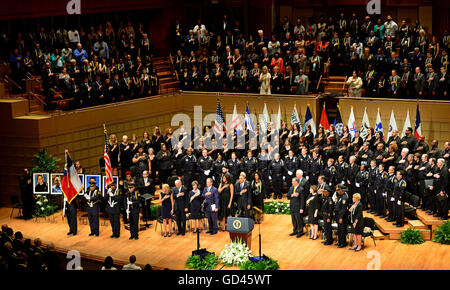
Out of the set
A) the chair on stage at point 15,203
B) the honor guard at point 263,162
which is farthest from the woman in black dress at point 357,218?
the chair on stage at point 15,203

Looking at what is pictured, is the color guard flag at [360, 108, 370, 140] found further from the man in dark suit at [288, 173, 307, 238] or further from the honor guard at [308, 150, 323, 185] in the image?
the man in dark suit at [288, 173, 307, 238]

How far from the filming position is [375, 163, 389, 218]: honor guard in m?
19.7

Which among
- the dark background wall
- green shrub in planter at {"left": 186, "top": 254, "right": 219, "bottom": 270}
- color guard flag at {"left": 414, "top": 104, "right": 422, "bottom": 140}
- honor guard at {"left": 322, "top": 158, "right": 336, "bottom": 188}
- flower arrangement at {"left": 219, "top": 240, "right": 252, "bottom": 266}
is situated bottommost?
green shrub in planter at {"left": 186, "top": 254, "right": 219, "bottom": 270}

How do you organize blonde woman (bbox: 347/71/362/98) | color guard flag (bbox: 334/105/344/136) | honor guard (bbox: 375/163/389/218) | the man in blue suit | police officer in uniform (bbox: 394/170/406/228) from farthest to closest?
blonde woman (bbox: 347/71/362/98) < color guard flag (bbox: 334/105/344/136) < honor guard (bbox: 375/163/389/218) < the man in blue suit < police officer in uniform (bbox: 394/170/406/228)

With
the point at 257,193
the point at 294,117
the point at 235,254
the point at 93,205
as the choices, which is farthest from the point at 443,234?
the point at 93,205

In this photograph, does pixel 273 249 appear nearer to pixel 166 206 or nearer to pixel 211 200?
pixel 211 200

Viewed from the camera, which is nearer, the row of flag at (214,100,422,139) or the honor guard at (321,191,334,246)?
the honor guard at (321,191,334,246)

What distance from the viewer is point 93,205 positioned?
19641 millimetres

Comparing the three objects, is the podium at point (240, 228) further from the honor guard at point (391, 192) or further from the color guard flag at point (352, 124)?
the color guard flag at point (352, 124)

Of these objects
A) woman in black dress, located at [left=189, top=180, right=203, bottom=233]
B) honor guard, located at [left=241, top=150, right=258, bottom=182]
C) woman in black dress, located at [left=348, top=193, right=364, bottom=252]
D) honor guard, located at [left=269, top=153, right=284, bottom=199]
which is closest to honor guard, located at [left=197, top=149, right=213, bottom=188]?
honor guard, located at [left=241, top=150, right=258, bottom=182]

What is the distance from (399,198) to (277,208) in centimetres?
390

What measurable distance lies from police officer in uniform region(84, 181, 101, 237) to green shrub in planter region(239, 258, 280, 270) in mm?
4813

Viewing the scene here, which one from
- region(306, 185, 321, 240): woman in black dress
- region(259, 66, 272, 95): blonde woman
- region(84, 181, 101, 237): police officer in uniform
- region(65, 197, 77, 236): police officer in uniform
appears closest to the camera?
region(306, 185, 321, 240): woman in black dress
